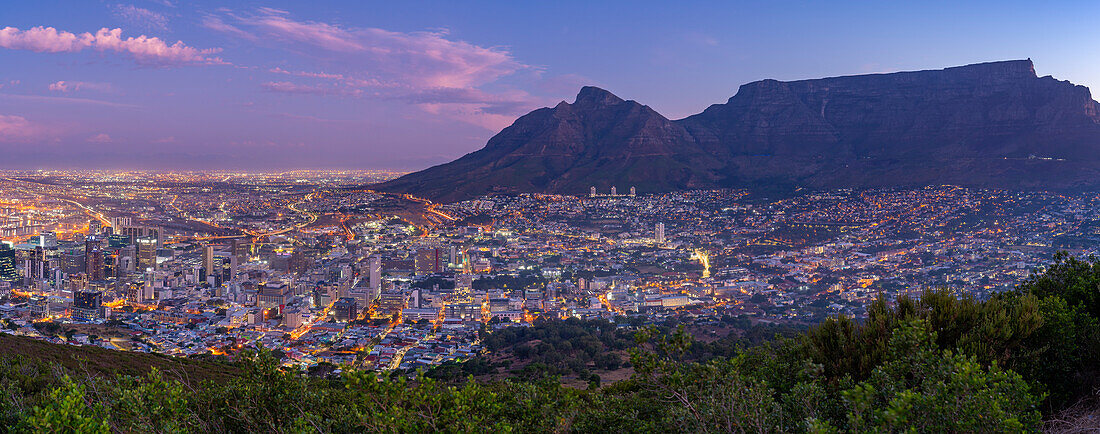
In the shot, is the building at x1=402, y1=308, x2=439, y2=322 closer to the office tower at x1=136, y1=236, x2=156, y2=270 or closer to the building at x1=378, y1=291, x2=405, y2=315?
the building at x1=378, y1=291, x2=405, y2=315

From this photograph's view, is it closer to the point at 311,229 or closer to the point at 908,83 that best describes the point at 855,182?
the point at 908,83

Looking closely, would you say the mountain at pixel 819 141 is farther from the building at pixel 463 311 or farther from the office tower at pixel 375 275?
the building at pixel 463 311

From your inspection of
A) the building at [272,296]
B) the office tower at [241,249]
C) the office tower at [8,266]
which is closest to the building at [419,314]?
the building at [272,296]

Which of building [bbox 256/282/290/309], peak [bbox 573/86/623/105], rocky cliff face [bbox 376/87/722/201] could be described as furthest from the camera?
peak [bbox 573/86/623/105]

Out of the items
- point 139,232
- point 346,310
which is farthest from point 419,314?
point 139,232

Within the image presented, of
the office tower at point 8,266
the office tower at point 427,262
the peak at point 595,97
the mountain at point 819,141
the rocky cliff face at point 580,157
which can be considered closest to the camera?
the office tower at point 8,266

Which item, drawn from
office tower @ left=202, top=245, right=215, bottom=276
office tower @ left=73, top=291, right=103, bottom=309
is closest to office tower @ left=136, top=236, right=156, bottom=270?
office tower @ left=202, top=245, right=215, bottom=276

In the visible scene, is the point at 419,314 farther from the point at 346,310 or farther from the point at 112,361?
the point at 112,361
